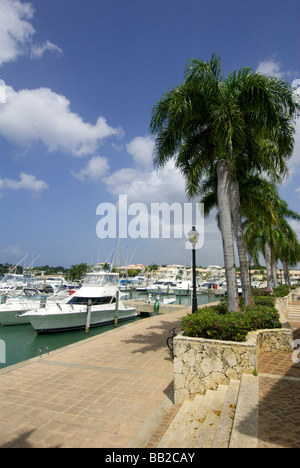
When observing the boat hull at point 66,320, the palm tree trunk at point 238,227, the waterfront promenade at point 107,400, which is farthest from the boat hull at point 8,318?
the palm tree trunk at point 238,227

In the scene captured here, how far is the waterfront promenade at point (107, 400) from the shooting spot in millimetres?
4336

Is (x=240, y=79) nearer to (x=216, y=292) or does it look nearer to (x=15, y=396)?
(x=15, y=396)

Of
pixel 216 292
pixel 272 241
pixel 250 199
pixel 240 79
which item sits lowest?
pixel 216 292

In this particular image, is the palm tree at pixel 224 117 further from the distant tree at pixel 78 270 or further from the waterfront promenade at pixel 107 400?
the distant tree at pixel 78 270

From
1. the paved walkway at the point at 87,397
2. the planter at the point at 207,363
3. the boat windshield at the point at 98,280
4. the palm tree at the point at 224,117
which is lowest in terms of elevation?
the paved walkway at the point at 87,397

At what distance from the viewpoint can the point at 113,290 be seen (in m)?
23.6

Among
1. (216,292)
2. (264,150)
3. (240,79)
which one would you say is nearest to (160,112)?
(240,79)

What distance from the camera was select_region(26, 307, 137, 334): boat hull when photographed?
17859 millimetres

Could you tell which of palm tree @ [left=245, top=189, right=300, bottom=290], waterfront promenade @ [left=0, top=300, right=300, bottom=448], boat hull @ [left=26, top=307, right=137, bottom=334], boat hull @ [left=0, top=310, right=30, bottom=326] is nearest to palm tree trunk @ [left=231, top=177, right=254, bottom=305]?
palm tree @ [left=245, top=189, right=300, bottom=290]

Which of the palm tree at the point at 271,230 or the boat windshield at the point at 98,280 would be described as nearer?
the palm tree at the point at 271,230

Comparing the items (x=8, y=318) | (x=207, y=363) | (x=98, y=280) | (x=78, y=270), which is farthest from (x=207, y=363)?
(x=78, y=270)

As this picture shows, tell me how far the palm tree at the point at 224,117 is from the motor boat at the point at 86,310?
12.6 metres

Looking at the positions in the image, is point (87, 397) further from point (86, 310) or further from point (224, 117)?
point (86, 310)
